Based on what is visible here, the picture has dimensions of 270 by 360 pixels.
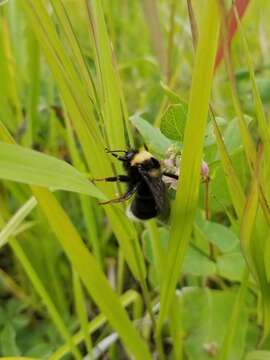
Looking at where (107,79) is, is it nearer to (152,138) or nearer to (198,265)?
(152,138)

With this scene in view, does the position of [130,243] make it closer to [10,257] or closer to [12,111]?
[10,257]

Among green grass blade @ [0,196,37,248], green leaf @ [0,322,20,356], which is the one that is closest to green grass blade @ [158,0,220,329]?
green grass blade @ [0,196,37,248]

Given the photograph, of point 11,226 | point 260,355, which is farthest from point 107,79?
point 260,355

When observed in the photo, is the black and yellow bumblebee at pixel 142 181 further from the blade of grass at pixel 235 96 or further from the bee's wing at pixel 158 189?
the blade of grass at pixel 235 96

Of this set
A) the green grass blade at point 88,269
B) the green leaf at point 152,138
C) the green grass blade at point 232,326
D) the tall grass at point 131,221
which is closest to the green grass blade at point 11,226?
the tall grass at point 131,221

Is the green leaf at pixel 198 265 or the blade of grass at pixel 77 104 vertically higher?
the blade of grass at pixel 77 104

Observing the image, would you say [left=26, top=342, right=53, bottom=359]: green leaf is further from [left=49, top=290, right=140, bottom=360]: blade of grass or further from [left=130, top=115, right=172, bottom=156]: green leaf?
[left=130, top=115, right=172, bottom=156]: green leaf

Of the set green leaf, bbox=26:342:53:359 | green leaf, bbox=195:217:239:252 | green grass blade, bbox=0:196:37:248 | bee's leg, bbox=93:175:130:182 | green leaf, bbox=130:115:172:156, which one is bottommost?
green leaf, bbox=26:342:53:359
